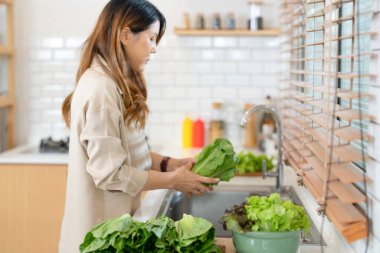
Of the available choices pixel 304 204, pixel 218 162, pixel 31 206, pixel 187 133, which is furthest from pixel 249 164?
pixel 31 206

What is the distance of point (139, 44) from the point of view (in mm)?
2334

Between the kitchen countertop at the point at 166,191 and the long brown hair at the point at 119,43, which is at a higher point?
the long brown hair at the point at 119,43

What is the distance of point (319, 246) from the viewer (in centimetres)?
191

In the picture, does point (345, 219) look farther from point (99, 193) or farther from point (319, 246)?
point (99, 193)

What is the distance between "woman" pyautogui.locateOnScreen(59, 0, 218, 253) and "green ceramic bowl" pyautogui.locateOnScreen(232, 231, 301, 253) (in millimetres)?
640

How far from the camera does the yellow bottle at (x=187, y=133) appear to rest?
165 inches

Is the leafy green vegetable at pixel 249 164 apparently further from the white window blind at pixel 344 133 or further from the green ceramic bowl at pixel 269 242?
the green ceramic bowl at pixel 269 242

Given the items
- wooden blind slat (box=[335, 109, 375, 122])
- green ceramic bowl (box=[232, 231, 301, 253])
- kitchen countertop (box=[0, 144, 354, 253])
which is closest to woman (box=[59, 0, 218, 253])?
kitchen countertop (box=[0, 144, 354, 253])

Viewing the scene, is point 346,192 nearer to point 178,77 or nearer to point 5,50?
point 178,77

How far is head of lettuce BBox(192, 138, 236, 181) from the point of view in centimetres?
236

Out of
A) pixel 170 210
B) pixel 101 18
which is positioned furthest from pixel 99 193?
pixel 101 18

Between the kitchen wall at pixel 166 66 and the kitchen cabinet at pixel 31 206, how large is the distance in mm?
726

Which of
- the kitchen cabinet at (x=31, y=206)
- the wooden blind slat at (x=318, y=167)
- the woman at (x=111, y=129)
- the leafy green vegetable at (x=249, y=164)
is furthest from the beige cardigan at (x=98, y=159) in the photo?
the kitchen cabinet at (x=31, y=206)

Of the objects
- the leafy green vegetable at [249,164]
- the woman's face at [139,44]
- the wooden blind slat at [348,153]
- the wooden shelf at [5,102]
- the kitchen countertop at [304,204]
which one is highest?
the woman's face at [139,44]
